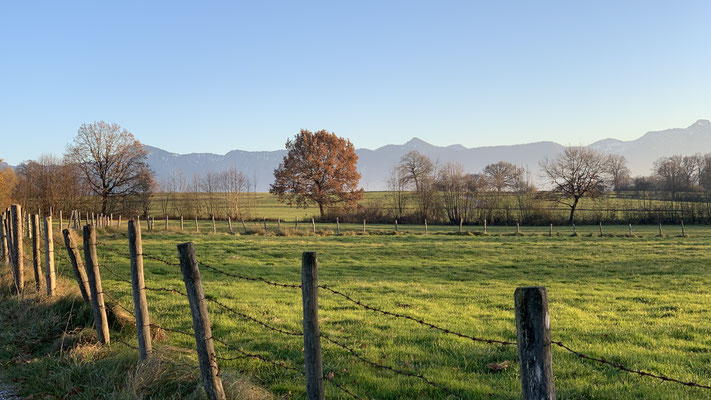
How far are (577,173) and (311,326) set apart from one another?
7303 cm

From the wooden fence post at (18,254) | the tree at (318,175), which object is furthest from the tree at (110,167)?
the wooden fence post at (18,254)

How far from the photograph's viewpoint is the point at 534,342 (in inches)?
121

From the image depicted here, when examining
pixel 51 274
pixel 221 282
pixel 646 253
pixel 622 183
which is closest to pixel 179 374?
pixel 51 274

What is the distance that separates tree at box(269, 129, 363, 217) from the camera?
70.8 metres

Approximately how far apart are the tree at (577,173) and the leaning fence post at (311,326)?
67773 mm

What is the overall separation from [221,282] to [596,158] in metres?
69.0

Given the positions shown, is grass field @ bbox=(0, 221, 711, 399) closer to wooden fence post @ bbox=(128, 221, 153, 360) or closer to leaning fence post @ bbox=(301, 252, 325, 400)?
wooden fence post @ bbox=(128, 221, 153, 360)

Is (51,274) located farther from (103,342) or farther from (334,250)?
(334,250)

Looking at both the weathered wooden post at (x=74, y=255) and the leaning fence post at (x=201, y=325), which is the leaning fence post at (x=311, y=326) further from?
the weathered wooden post at (x=74, y=255)

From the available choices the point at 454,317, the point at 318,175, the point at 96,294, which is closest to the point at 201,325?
the point at 96,294

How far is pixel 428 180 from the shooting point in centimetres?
7100

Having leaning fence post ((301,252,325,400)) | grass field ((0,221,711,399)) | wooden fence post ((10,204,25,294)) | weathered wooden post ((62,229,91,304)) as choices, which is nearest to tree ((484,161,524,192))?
grass field ((0,221,711,399))

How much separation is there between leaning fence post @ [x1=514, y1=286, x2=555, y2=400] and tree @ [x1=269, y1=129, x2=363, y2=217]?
219ft

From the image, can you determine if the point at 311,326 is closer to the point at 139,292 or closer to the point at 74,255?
the point at 139,292
